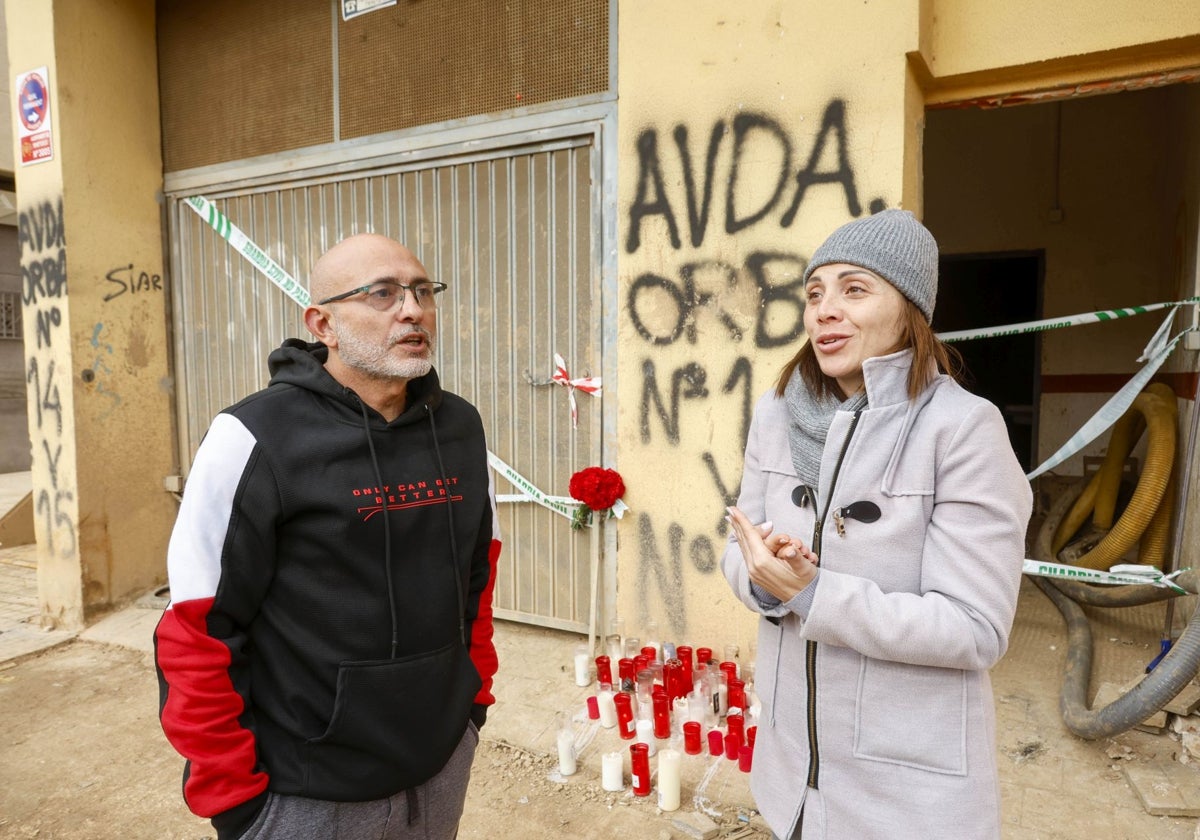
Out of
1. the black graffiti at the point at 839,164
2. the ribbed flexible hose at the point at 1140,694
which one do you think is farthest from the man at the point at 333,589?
the ribbed flexible hose at the point at 1140,694

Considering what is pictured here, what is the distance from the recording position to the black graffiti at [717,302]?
359 cm

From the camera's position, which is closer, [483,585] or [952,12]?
[483,585]

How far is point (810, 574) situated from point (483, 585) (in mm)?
980

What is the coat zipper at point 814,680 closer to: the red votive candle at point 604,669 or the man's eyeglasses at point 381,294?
the man's eyeglasses at point 381,294

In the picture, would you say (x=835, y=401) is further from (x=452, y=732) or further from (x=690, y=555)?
(x=690, y=555)

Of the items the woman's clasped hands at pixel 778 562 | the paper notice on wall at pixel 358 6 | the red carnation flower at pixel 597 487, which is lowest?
the red carnation flower at pixel 597 487

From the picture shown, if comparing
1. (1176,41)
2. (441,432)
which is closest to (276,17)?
(441,432)

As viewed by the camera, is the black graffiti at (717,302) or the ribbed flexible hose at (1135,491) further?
the ribbed flexible hose at (1135,491)

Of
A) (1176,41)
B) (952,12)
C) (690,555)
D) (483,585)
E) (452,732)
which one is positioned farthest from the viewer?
(690,555)

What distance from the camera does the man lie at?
1577 millimetres

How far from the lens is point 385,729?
5.59ft

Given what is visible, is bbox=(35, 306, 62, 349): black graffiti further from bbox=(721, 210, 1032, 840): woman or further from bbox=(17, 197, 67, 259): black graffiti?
bbox=(721, 210, 1032, 840): woman

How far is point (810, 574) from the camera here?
1453 millimetres

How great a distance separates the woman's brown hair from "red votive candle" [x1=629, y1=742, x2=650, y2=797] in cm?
191
